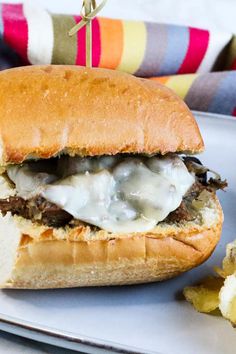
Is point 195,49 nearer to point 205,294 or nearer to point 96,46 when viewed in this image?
point 96,46

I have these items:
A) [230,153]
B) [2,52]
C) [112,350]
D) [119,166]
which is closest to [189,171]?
[119,166]

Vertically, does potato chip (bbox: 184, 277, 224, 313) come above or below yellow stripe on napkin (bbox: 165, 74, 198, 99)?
below

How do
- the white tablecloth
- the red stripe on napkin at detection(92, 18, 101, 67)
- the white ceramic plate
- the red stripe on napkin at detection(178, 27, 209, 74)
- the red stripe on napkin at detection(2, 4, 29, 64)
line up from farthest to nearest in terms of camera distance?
1. the white tablecloth
2. the red stripe on napkin at detection(178, 27, 209, 74)
3. the red stripe on napkin at detection(92, 18, 101, 67)
4. the red stripe on napkin at detection(2, 4, 29, 64)
5. the white ceramic plate

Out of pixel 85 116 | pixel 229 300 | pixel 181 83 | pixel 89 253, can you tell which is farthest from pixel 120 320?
pixel 181 83

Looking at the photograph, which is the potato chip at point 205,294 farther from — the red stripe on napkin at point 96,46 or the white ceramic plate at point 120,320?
the red stripe on napkin at point 96,46

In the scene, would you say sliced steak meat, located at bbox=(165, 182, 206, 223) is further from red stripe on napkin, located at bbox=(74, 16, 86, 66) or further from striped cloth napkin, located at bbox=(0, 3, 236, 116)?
red stripe on napkin, located at bbox=(74, 16, 86, 66)

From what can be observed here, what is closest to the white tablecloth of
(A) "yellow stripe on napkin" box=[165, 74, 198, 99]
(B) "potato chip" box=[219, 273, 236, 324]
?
(A) "yellow stripe on napkin" box=[165, 74, 198, 99]
